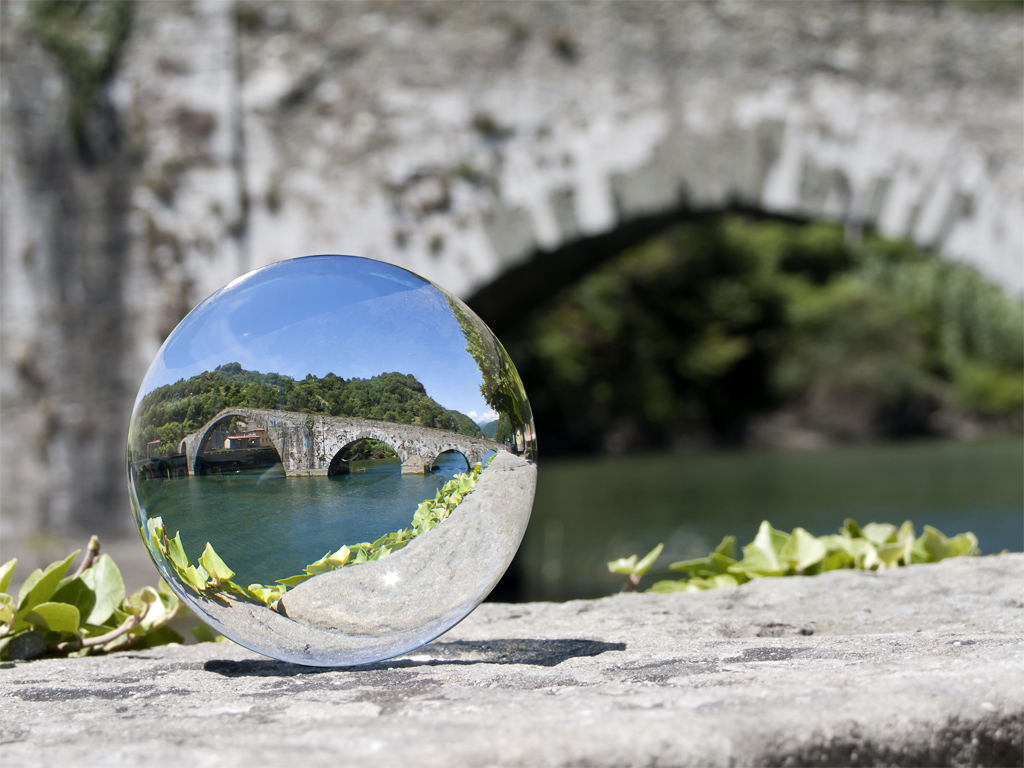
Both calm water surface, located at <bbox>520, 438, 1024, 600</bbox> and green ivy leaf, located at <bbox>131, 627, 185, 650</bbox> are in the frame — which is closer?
green ivy leaf, located at <bbox>131, 627, 185, 650</bbox>

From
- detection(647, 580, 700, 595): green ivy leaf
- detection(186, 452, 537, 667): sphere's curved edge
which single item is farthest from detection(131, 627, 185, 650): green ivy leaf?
detection(647, 580, 700, 595): green ivy leaf

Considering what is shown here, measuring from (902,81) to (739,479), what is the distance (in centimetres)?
1204

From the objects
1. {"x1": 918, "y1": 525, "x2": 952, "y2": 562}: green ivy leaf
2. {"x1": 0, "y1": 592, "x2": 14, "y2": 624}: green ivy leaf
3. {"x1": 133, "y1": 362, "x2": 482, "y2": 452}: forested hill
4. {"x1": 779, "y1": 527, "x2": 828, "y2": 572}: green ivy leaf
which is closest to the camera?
{"x1": 133, "y1": 362, "x2": 482, "y2": 452}: forested hill

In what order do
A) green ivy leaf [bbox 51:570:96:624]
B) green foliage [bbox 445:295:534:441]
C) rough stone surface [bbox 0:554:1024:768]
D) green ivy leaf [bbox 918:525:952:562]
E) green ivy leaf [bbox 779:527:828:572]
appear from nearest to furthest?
rough stone surface [bbox 0:554:1024:768] → green foliage [bbox 445:295:534:441] → green ivy leaf [bbox 51:570:96:624] → green ivy leaf [bbox 779:527:828:572] → green ivy leaf [bbox 918:525:952:562]

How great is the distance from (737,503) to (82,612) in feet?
40.4

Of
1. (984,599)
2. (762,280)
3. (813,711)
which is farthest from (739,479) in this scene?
(813,711)

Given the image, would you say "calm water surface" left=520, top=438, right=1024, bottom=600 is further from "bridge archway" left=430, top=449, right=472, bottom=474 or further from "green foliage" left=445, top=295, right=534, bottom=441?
"bridge archway" left=430, top=449, right=472, bottom=474

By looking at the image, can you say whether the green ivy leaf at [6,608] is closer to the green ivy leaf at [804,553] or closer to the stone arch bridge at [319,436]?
the stone arch bridge at [319,436]

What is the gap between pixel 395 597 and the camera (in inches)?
56.1

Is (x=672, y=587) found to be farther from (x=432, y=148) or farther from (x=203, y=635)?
(x=432, y=148)

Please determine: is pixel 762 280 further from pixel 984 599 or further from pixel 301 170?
pixel 984 599

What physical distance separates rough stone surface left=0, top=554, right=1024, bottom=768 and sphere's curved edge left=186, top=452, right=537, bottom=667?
5 cm

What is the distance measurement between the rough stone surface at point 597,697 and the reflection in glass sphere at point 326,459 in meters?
0.12

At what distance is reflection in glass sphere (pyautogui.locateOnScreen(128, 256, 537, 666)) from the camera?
54.2 inches
